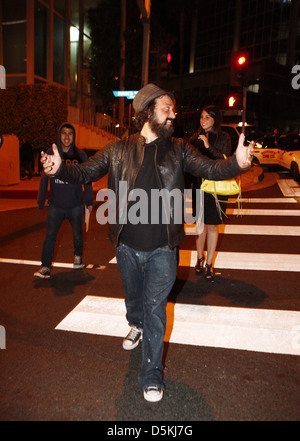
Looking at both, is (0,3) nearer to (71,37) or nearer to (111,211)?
(71,37)

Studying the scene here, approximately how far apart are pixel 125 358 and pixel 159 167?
1.62m

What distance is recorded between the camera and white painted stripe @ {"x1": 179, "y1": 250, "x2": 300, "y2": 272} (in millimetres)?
5821

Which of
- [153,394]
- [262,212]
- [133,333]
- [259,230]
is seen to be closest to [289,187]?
[262,212]

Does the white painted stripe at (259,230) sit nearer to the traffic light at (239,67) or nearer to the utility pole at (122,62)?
the traffic light at (239,67)

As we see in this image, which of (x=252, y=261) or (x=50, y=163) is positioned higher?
(x=50, y=163)

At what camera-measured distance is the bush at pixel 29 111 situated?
15398mm

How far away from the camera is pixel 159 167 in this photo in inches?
114

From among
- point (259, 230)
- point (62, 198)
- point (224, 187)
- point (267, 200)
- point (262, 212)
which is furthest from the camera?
point (267, 200)

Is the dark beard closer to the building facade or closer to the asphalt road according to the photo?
the asphalt road

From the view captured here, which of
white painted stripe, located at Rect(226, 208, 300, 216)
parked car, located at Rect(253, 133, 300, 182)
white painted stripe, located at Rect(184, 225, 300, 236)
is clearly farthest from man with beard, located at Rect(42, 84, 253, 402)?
parked car, located at Rect(253, 133, 300, 182)

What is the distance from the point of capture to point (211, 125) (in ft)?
16.5

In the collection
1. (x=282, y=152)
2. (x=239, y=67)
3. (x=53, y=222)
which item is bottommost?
(x=53, y=222)

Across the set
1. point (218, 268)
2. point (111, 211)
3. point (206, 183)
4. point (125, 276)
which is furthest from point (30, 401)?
point (218, 268)

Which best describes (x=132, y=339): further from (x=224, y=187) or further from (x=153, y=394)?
(x=224, y=187)
